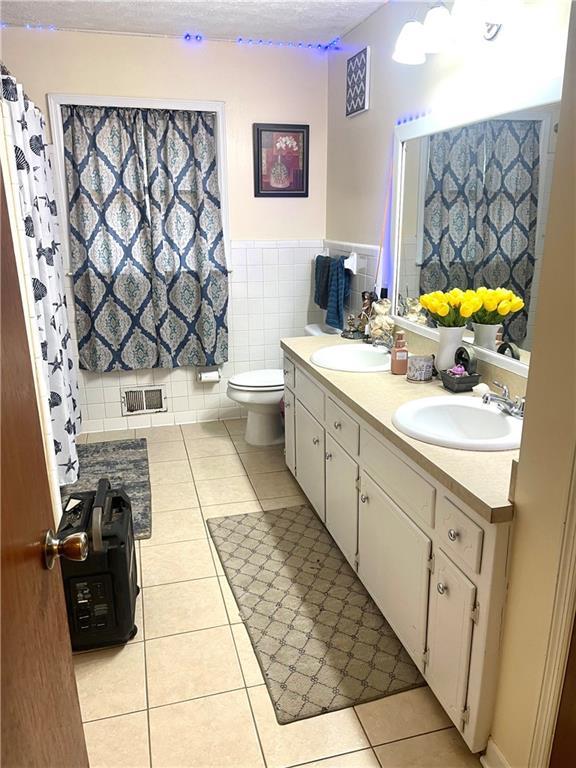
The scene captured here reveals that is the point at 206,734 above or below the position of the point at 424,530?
below

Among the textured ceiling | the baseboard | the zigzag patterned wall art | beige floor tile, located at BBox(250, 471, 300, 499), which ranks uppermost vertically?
the textured ceiling

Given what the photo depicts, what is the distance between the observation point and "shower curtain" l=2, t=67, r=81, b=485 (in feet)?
8.34

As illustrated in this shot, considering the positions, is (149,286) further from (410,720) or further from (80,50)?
(410,720)

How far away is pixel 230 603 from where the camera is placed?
2.28 metres

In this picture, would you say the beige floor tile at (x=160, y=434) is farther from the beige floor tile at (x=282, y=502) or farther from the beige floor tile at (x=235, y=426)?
the beige floor tile at (x=282, y=502)

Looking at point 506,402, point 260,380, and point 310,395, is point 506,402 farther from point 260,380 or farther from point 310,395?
point 260,380

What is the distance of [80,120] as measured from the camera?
11.4ft

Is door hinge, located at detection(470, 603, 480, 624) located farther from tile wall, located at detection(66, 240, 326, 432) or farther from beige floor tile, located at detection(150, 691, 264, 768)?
tile wall, located at detection(66, 240, 326, 432)

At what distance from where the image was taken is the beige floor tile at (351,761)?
5.28ft

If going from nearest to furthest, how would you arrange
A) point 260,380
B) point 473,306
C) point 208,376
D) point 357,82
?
point 473,306 < point 357,82 < point 260,380 < point 208,376

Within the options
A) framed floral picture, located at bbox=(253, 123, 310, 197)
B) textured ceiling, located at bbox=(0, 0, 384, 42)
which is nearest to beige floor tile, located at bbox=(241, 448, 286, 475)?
framed floral picture, located at bbox=(253, 123, 310, 197)

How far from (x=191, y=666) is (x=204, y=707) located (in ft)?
0.60

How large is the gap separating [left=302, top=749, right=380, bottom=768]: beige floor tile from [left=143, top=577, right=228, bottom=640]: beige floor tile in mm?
668

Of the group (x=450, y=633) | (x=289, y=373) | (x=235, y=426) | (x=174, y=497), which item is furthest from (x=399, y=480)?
(x=235, y=426)
